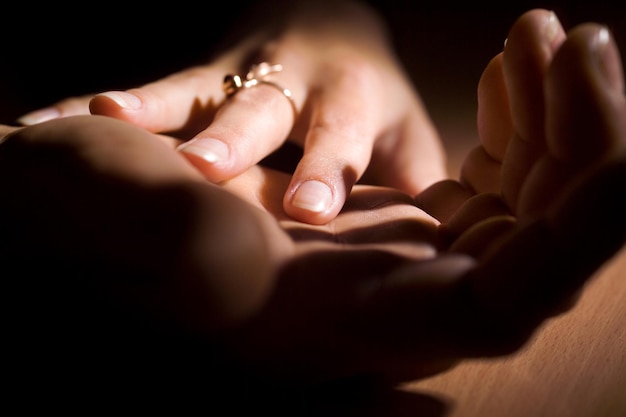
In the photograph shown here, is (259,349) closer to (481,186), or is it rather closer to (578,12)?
(481,186)

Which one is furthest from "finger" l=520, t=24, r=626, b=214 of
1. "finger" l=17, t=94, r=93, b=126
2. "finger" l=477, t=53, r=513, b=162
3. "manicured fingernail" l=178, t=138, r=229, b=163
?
"finger" l=17, t=94, r=93, b=126

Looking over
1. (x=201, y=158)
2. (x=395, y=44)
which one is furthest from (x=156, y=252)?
(x=395, y=44)

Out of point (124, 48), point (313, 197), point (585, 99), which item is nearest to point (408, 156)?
point (313, 197)

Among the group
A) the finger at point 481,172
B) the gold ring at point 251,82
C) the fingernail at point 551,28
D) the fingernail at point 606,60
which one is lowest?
the finger at point 481,172

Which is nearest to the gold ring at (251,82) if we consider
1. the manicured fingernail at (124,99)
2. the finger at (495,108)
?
the manicured fingernail at (124,99)

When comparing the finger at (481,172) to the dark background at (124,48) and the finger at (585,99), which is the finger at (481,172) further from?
the dark background at (124,48)

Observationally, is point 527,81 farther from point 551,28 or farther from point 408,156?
point 408,156
